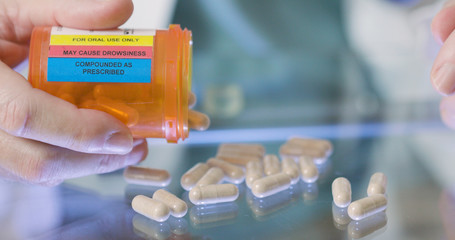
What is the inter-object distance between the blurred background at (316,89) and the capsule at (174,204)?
0.32ft

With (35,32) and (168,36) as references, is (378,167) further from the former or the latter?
(35,32)

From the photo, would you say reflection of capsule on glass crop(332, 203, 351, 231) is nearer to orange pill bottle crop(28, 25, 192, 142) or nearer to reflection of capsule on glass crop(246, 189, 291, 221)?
reflection of capsule on glass crop(246, 189, 291, 221)

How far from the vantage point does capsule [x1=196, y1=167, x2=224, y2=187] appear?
4.28 feet

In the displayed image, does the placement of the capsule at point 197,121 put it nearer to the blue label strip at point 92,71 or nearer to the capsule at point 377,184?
A: the blue label strip at point 92,71

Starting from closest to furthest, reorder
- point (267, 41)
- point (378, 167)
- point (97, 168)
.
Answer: point (97, 168), point (378, 167), point (267, 41)

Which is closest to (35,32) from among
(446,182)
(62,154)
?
(62,154)

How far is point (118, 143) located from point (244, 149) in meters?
0.66

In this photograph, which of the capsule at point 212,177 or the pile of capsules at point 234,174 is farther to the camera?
the capsule at point 212,177

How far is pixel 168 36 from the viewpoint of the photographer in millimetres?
1146

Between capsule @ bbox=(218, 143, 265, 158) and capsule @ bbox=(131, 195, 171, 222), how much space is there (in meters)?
0.52

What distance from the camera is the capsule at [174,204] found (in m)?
1.12

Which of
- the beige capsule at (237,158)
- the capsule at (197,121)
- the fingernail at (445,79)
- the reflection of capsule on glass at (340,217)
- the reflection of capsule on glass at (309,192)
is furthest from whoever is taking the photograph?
the beige capsule at (237,158)

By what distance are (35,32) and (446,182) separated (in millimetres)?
1261

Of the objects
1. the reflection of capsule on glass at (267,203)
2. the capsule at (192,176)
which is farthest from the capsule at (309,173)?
the capsule at (192,176)
